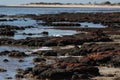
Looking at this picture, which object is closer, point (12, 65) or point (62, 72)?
point (62, 72)

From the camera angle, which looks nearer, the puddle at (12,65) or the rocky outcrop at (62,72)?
the rocky outcrop at (62,72)

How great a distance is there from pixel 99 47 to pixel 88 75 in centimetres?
787

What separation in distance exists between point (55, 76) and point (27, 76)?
1.26 m

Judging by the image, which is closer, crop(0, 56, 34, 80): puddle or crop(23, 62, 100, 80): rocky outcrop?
crop(23, 62, 100, 80): rocky outcrop

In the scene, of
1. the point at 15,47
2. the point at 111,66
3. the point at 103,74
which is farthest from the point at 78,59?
the point at 15,47

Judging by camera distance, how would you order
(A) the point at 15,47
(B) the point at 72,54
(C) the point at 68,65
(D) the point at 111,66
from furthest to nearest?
(A) the point at 15,47 → (B) the point at 72,54 → (D) the point at 111,66 → (C) the point at 68,65

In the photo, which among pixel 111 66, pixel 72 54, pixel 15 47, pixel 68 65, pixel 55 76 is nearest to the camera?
pixel 55 76

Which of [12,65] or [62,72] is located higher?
[62,72]

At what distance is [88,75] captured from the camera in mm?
18906

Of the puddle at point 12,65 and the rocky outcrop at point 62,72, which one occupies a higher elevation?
the rocky outcrop at point 62,72

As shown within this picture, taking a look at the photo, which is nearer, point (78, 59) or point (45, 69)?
point (45, 69)

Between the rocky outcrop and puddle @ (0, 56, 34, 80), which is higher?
the rocky outcrop

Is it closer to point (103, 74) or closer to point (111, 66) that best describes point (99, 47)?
point (111, 66)

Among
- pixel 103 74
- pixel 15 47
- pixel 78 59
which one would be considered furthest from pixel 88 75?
pixel 15 47
